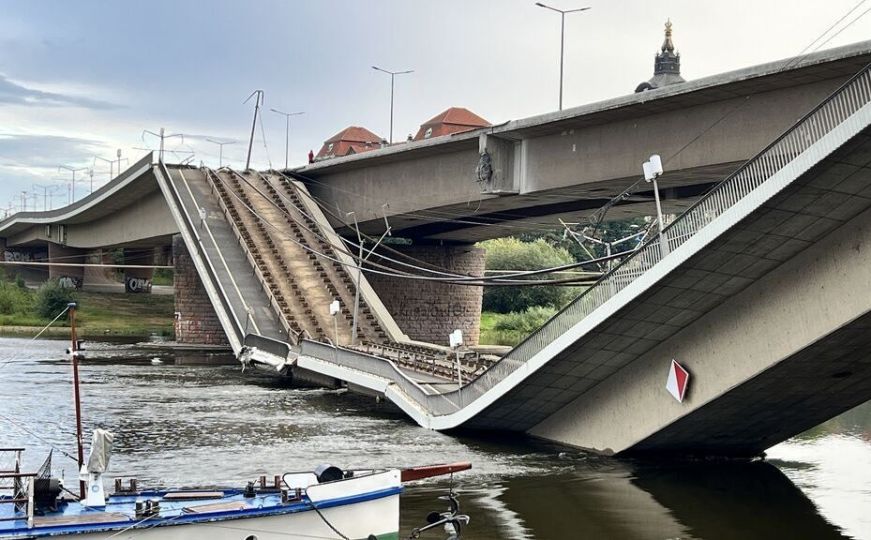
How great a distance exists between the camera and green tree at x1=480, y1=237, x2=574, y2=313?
8912cm

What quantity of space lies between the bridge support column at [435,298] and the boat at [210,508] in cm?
4719

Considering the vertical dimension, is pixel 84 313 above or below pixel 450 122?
below

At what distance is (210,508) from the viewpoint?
18.5m

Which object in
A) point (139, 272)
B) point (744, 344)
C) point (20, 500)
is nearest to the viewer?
point (20, 500)

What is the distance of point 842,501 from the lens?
2498 centimetres

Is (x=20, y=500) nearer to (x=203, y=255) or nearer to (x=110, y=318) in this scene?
(x=203, y=255)

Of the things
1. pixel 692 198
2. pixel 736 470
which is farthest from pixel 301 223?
pixel 736 470

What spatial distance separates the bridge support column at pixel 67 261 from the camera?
92.2 meters

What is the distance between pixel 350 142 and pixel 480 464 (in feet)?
280

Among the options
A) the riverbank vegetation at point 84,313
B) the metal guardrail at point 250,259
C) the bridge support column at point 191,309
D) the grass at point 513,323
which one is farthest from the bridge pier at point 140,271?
the metal guardrail at point 250,259

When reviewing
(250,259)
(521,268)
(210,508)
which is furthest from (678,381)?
(521,268)

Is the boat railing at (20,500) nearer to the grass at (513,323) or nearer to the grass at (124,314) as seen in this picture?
the grass at (124,314)

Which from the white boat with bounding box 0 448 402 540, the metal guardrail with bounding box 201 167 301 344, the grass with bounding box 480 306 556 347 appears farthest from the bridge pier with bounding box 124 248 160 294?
the white boat with bounding box 0 448 402 540

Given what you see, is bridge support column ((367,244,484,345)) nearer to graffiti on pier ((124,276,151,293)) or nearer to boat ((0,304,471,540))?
graffiti on pier ((124,276,151,293))
